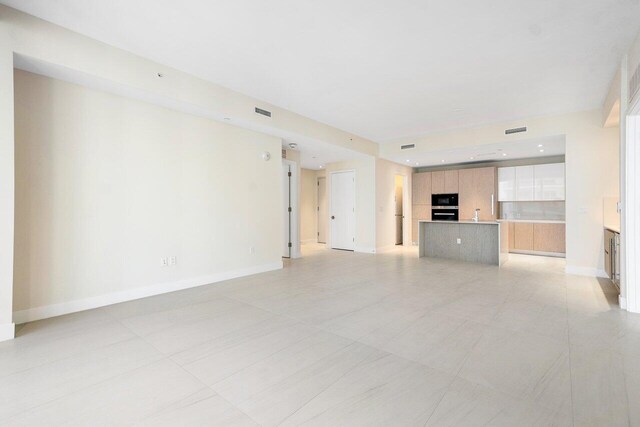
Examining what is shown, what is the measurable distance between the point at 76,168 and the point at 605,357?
5412mm

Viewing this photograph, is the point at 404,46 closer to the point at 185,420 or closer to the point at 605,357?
the point at 605,357

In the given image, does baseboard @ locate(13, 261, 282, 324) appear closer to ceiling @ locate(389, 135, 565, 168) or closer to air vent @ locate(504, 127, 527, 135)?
ceiling @ locate(389, 135, 565, 168)

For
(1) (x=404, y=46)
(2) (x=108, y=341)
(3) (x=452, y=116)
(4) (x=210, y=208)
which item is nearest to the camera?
(2) (x=108, y=341)

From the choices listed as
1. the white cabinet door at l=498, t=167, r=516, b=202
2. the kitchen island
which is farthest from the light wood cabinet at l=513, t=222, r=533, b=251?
the kitchen island

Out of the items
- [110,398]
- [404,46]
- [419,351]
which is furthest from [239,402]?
[404,46]

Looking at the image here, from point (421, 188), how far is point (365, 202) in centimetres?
260

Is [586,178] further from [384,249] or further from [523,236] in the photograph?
[384,249]

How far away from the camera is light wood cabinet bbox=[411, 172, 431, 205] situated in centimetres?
941

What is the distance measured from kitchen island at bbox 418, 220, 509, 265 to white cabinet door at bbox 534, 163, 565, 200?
2.00 m

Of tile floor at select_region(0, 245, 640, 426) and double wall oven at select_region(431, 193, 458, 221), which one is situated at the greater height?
double wall oven at select_region(431, 193, 458, 221)

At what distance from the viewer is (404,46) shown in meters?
3.23

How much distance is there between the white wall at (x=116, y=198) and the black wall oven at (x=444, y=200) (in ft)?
21.1

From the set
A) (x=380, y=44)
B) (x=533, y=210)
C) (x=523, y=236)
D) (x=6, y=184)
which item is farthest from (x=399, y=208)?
(x=6, y=184)

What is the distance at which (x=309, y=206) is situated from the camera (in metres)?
9.98
